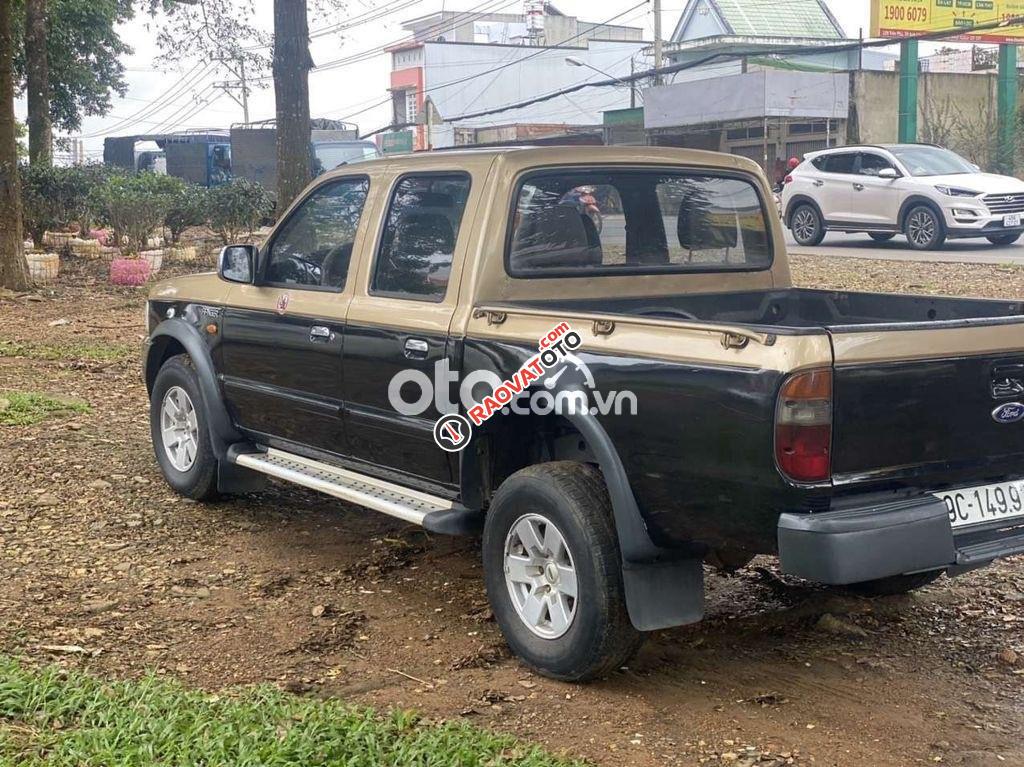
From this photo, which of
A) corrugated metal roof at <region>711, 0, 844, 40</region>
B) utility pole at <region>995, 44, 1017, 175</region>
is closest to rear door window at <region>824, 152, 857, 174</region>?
utility pole at <region>995, 44, 1017, 175</region>

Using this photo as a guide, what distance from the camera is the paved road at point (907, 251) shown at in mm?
17203

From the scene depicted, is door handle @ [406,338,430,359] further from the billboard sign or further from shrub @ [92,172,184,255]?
the billboard sign

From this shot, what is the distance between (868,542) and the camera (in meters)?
3.69

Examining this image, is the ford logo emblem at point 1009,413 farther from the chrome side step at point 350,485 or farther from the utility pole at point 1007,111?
the utility pole at point 1007,111

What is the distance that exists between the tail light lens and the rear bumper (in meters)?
0.15

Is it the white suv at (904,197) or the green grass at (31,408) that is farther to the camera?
the white suv at (904,197)

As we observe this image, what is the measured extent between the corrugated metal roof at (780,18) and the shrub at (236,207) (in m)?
36.4

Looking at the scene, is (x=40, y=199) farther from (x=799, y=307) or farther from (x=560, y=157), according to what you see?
(x=799, y=307)

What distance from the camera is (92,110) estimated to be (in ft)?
119

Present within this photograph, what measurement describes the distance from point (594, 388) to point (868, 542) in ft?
3.37

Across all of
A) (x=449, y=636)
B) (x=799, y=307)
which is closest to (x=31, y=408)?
(x=449, y=636)

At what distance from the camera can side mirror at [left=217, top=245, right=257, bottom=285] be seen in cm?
606

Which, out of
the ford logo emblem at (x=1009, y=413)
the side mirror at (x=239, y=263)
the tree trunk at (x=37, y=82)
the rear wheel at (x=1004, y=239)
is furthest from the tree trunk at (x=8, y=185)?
the rear wheel at (x=1004, y=239)

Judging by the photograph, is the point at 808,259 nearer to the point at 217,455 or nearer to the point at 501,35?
the point at 217,455
